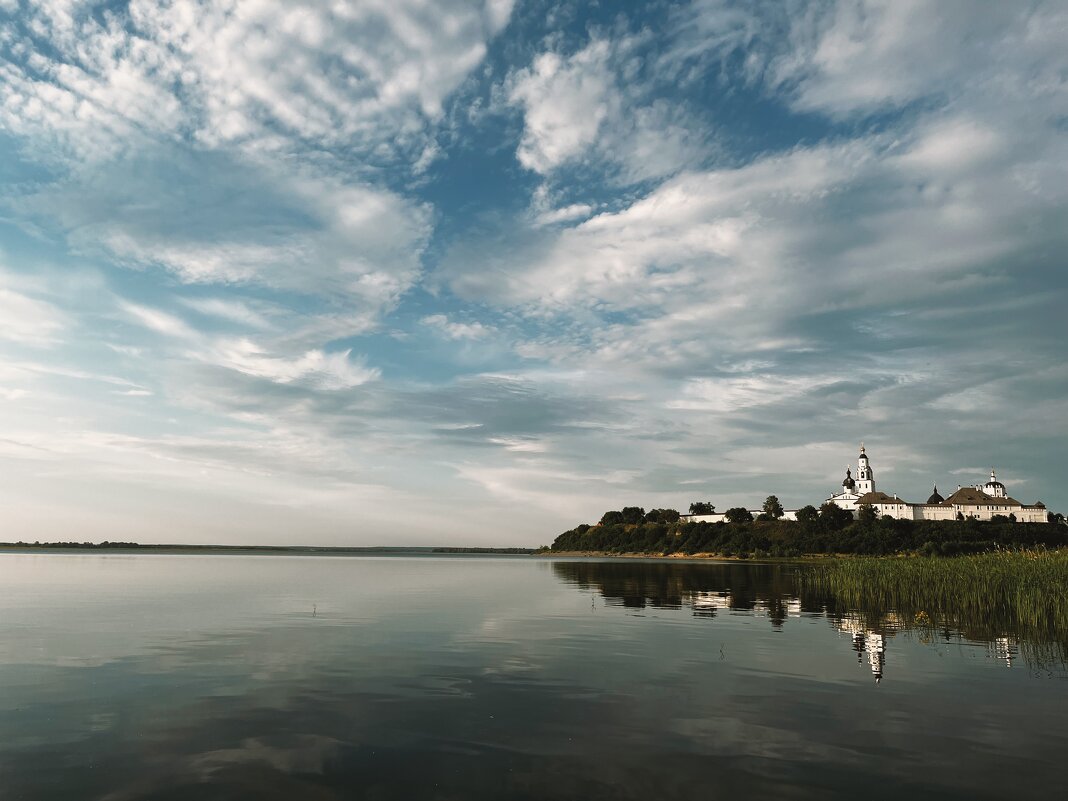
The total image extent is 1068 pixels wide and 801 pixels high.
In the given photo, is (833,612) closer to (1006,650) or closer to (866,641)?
(866,641)

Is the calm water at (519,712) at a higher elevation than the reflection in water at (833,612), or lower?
lower

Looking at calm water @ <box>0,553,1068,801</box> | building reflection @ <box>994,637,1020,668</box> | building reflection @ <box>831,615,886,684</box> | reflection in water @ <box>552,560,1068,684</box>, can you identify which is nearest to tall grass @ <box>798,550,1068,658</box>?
reflection in water @ <box>552,560,1068,684</box>

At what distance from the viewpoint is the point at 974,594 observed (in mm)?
41406

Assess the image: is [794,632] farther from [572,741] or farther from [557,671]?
[572,741]

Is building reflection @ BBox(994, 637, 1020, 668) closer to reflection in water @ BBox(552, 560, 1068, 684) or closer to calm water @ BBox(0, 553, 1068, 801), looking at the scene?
reflection in water @ BBox(552, 560, 1068, 684)

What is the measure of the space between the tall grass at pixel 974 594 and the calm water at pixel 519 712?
3.69 m

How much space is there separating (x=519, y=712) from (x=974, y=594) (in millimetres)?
36008

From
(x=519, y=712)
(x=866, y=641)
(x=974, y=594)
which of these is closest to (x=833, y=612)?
(x=974, y=594)

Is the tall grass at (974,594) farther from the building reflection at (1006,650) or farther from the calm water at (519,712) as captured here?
the calm water at (519,712)

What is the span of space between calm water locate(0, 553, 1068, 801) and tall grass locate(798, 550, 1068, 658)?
12.1 feet

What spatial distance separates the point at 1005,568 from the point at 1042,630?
8087mm

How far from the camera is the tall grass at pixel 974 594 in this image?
34.1 metres

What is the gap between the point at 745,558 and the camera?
184 meters

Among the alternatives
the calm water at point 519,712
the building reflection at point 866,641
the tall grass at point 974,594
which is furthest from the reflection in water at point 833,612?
the calm water at point 519,712
